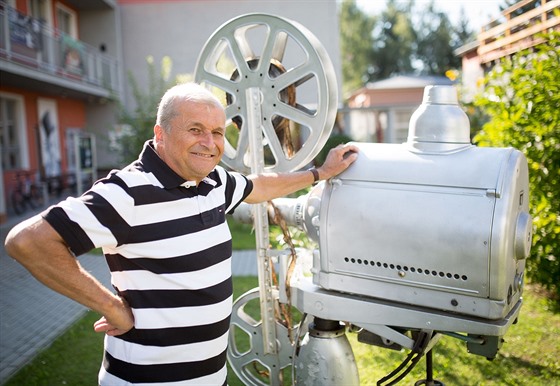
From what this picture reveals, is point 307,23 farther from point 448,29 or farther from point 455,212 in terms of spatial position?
point 448,29

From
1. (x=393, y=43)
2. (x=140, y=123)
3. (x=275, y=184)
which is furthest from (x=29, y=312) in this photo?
Result: (x=393, y=43)

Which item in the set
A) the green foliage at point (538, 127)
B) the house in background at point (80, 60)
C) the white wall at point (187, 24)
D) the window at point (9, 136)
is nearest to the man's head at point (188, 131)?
the green foliage at point (538, 127)

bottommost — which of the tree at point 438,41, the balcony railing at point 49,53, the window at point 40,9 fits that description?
the balcony railing at point 49,53

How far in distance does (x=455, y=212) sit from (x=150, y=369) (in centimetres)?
126

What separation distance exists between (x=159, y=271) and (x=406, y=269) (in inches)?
37.3

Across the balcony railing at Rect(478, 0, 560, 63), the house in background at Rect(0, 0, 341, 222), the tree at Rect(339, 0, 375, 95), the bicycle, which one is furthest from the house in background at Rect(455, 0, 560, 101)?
the tree at Rect(339, 0, 375, 95)

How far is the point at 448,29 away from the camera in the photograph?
4444 centimetres

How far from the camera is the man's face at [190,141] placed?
79.0 inches

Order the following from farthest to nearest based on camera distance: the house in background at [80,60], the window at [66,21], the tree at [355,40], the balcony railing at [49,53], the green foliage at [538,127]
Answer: the tree at [355,40] → the window at [66,21] → the house in background at [80,60] → the balcony railing at [49,53] → the green foliage at [538,127]

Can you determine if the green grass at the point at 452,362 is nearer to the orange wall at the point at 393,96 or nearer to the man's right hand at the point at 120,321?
the man's right hand at the point at 120,321

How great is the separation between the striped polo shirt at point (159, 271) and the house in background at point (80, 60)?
33.0 feet

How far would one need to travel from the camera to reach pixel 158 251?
1.89m

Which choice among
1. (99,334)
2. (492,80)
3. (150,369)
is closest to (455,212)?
(150,369)

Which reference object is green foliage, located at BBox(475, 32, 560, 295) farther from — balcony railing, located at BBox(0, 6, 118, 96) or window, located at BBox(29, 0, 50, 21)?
window, located at BBox(29, 0, 50, 21)
